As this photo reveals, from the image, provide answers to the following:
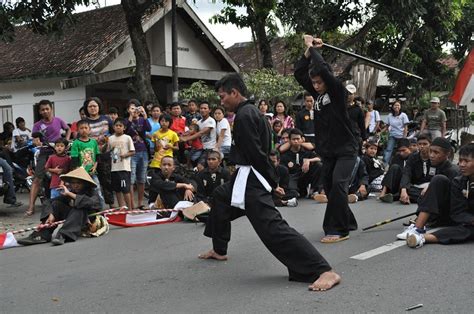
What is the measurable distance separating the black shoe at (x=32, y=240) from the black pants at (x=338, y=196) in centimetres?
354

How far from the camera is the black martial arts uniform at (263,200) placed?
449 centimetres

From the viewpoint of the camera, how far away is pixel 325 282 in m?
4.37

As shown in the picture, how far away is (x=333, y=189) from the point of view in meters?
6.01

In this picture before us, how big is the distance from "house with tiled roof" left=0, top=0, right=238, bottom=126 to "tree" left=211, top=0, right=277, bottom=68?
1.29 m

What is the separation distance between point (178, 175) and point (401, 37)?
16706 mm

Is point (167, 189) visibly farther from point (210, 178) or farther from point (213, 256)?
point (213, 256)

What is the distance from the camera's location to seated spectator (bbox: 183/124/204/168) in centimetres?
1048

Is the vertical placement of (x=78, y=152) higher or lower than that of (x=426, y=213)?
higher

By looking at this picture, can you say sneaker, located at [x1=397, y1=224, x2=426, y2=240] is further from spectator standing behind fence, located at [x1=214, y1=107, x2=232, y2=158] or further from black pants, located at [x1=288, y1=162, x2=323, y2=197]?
spectator standing behind fence, located at [x1=214, y1=107, x2=232, y2=158]

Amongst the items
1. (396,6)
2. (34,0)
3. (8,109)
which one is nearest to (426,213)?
(34,0)

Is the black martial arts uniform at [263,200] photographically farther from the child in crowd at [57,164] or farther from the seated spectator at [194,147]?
the seated spectator at [194,147]

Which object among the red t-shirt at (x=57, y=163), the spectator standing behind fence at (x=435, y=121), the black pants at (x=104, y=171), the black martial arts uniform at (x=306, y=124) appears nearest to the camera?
the red t-shirt at (x=57, y=163)

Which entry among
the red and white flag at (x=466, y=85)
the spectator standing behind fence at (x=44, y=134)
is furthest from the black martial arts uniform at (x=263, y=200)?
the spectator standing behind fence at (x=44, y=134)

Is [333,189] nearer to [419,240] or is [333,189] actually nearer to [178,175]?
[419,240]
